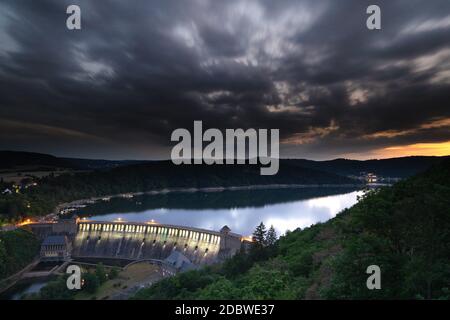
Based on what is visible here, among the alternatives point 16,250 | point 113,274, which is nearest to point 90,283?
point 113,274

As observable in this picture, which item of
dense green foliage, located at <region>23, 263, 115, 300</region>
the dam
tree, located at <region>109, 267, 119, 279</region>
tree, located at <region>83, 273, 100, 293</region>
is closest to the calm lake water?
the dam

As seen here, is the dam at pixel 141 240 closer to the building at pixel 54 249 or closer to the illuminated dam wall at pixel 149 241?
the illuminated dam wall at pixel 149 241

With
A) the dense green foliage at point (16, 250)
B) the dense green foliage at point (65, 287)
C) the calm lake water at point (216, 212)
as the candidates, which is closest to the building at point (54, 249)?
the dense green foliage at point (16, 250)

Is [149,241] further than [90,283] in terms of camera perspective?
Yes

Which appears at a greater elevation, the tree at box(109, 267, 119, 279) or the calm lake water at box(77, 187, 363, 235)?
the calm lake water at box(77, 187, 363, 235)

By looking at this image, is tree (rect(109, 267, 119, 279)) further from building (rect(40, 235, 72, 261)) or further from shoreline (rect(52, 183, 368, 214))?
shoreline (rect(52, 183, 368, 214))

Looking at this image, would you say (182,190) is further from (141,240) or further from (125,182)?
(141,240)
